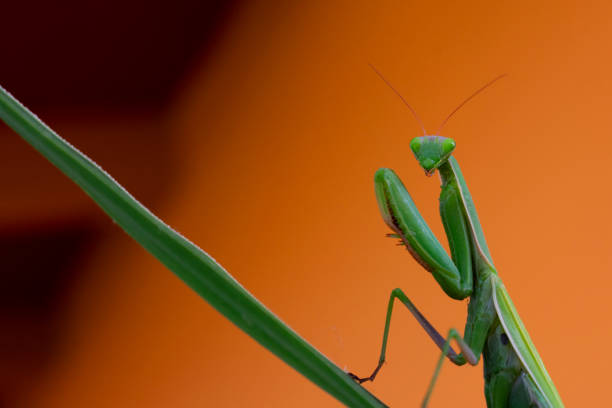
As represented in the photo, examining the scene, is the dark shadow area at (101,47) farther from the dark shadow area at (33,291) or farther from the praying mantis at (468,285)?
the praying mantis at (468,285)

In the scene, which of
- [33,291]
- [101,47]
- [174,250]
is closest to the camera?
[174,250]

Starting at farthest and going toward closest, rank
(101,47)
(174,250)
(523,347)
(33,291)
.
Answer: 1. (33,291)
2. (101,47)
3. (523,347)
4. (174,250)

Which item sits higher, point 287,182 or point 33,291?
point 287,182

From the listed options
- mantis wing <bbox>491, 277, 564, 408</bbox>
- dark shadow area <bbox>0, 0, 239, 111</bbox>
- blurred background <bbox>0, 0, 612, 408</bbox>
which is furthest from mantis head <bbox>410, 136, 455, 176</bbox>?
dark shadow area <bbox>0, 0, 239, 111</bbox>

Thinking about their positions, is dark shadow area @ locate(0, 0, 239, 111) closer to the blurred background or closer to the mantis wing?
the blurred background

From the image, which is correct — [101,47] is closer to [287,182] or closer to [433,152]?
[287,182]

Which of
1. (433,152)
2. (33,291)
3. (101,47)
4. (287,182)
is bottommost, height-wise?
(33,291)

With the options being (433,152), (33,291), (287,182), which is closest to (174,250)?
(433,152)

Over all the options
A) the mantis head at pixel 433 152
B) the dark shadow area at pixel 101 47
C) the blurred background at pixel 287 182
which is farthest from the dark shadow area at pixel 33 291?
the mantis head at pixel 433 152
